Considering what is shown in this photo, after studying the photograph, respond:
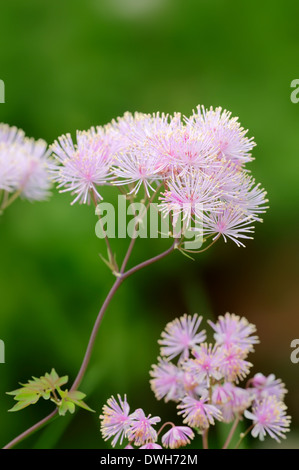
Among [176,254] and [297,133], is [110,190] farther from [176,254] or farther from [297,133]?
[297,133]

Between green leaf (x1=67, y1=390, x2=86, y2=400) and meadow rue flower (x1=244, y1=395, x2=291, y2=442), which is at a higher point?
green leaf (x1=67, y1=390, x2=86, y2=400)

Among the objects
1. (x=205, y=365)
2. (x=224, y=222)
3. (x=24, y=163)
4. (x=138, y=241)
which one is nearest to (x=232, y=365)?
(x=205, y=365)

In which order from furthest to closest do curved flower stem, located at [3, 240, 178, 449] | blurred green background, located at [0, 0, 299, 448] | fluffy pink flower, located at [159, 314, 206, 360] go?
blurred green background, located at [0, 0, 299, 448] < fluffy pink flower, located at [159, 314, 206, 360] < curved flower stem, located at [3, 240, 178, 449]

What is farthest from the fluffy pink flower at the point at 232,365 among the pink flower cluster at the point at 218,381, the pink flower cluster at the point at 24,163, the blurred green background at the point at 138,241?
the blurred green background at the point at 138,241

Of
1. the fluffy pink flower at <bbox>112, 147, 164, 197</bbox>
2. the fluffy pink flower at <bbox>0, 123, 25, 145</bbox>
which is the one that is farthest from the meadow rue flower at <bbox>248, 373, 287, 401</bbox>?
the fluffy pink flower at <bbox>0, 123, 25, 145</bbox>

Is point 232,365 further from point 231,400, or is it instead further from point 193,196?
point 193,196

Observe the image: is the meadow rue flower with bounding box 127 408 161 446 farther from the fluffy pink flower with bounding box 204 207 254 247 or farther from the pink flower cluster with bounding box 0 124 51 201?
the pink flower cluster with bounding box 0 124 51 201
